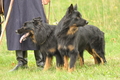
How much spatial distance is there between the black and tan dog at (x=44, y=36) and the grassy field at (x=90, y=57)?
29 cm

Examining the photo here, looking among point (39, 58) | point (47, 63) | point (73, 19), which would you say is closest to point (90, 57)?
point (39, 58)

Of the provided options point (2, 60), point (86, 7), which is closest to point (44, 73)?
point (2, 60)

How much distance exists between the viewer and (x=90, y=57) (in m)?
8.84

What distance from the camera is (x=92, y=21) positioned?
45.1 feet

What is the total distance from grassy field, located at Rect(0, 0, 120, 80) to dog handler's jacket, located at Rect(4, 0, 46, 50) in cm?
58

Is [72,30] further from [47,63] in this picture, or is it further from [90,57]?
[90,57]

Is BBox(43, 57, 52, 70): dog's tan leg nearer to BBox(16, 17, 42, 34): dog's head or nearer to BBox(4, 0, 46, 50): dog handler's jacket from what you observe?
BBox(4, 0, 46, 50): dog handler's jacket

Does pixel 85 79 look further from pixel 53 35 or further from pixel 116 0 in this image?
pixel 116 0

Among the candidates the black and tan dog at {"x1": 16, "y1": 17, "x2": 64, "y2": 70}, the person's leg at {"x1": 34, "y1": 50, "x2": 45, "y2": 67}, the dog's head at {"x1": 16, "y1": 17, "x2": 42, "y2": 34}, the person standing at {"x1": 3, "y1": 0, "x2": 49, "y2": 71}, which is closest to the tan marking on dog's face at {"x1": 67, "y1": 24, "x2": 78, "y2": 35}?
the black and tan dog at {"x1": 16, "y1": 17, "x2": 64, "y2": 70}

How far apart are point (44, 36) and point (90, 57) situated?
265cm

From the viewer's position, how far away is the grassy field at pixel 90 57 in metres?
5.77

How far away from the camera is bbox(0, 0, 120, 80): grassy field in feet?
18.9

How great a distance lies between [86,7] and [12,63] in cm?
819

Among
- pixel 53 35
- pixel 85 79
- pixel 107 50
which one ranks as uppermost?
pixel 53 35
